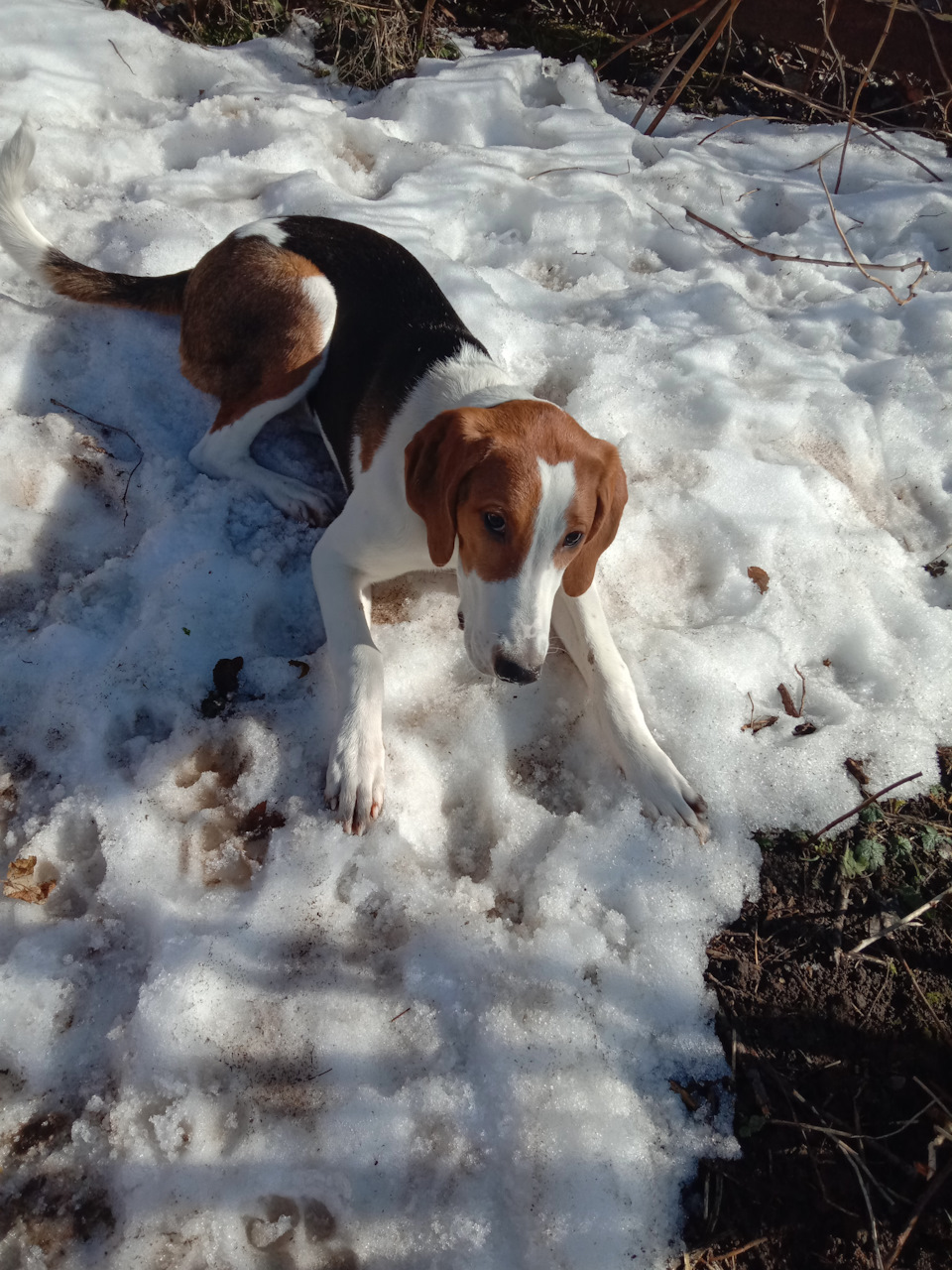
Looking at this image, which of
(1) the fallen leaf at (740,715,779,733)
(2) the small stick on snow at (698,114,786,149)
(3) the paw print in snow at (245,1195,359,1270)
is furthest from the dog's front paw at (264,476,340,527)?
(2) the small stick on snow at (698,114,786,149)

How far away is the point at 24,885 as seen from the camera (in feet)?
7.54

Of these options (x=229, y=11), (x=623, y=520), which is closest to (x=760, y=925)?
(x=623, y=520)

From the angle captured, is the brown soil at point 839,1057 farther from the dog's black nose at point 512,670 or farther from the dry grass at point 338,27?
the dry grass at point 338,27

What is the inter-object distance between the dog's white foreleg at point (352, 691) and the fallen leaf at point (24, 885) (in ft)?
2.83

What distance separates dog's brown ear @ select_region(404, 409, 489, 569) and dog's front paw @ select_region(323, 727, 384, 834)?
2.12 feet

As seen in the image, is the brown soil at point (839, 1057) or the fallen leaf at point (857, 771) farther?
the fallen leaf at point (857, 771)

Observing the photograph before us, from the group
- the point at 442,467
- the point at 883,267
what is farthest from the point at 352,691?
the point at 883,267

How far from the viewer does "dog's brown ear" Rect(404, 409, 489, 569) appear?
7.60 feet

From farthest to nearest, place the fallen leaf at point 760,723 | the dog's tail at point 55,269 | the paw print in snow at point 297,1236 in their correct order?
the dog's tail at point 55,269 → the fallen leaf at point 760,723 → the paw print in snow at point 297,1236

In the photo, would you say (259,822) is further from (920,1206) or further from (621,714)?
(920,1206)

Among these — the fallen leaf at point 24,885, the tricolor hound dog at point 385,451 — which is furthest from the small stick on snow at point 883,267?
the fallen leaf at point 24,885

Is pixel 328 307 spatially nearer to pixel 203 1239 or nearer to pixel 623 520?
pixel 623 520

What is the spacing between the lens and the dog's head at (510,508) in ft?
7.40

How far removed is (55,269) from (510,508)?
2625 mm
